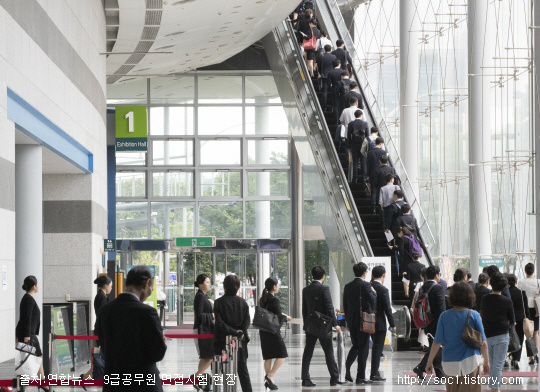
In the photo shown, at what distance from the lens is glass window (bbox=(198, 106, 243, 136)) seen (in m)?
25.5

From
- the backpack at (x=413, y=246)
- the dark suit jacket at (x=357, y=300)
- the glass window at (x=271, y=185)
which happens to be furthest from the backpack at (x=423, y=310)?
the glass window at (x=271, y=185)

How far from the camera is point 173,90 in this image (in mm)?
25500

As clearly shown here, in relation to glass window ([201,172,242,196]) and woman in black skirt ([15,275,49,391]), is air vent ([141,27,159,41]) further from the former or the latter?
glass window ([201,172,242,196])

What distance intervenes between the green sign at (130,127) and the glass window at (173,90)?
506 cm

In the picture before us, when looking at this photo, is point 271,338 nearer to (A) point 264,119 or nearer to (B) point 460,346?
(B) point 460,346

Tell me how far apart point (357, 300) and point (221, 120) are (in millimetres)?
16006

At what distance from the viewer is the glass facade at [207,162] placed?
2523cm

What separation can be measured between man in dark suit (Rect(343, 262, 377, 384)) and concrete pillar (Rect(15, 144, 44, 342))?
3560 mm

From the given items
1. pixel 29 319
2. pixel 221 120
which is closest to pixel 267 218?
pixel 221 120

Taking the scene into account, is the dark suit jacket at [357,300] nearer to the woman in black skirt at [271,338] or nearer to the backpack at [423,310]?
the backpack at [423,310]

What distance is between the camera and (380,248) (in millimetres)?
14328

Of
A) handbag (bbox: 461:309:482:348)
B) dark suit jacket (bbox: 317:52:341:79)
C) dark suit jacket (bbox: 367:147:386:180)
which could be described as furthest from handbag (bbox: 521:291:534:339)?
dark suit jacket (bbox: 317:52:341:79)

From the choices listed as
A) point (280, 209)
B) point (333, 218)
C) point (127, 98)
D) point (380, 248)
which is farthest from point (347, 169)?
point (127, 98)

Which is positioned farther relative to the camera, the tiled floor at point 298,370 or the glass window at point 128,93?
the glass window at point 128,93
